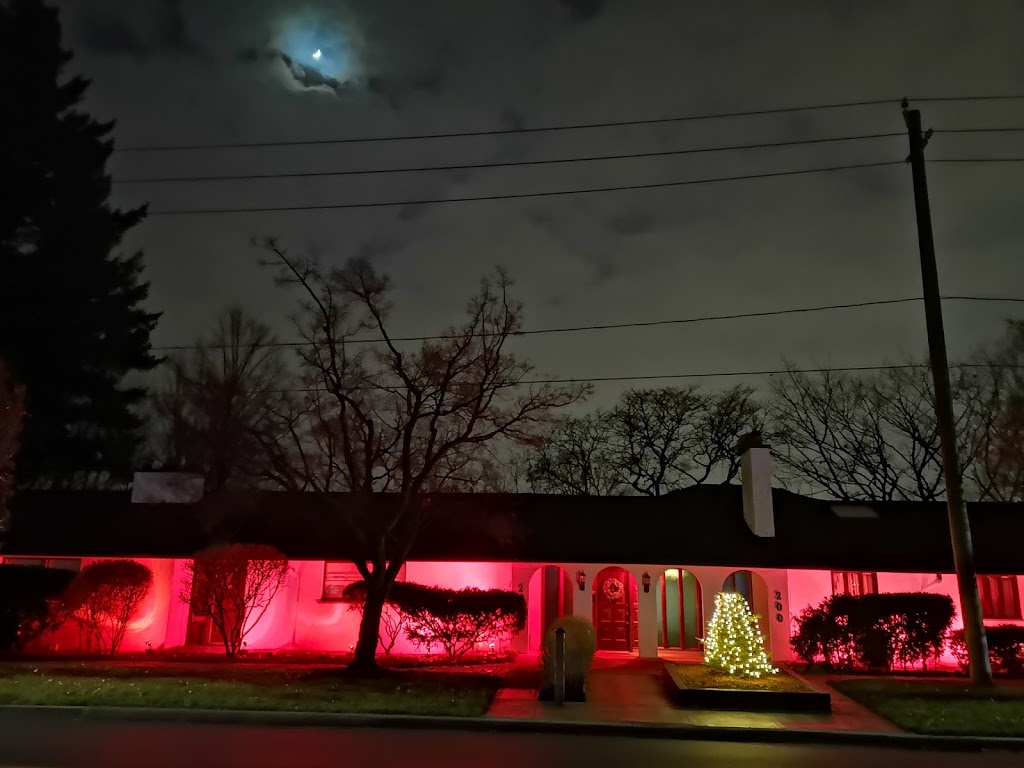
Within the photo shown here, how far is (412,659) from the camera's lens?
16.9 metres

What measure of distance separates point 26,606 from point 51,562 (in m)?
2.46

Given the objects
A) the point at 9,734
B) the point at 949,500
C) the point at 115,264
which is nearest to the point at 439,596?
the point at 9,734

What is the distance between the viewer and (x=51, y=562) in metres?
18.7

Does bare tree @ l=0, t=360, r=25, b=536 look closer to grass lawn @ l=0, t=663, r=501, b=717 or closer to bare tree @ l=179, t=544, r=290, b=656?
grass lawn @ l=0, t=663, r=501, b=717

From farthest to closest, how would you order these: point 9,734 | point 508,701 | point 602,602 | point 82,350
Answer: point 82,350
point 602,602
point 508,701
point 9,734

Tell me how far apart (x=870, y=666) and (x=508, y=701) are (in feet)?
28.3

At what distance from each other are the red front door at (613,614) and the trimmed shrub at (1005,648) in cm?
731

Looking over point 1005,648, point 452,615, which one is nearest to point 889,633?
point 1005,648

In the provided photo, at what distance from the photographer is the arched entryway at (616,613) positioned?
1961 centimetres

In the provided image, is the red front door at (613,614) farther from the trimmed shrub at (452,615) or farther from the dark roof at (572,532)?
the trimmed shrub at (452,615)

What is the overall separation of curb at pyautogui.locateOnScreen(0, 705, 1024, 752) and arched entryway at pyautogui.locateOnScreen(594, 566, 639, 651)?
9.45m

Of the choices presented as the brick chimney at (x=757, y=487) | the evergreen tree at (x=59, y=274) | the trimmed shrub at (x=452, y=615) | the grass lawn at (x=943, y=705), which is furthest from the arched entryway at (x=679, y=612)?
the evergreen tree at (x=59, y=274)

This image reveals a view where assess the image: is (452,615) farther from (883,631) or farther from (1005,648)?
(1005,648)

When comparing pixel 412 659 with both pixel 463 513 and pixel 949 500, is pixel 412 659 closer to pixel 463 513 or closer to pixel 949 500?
pixel 463 513
